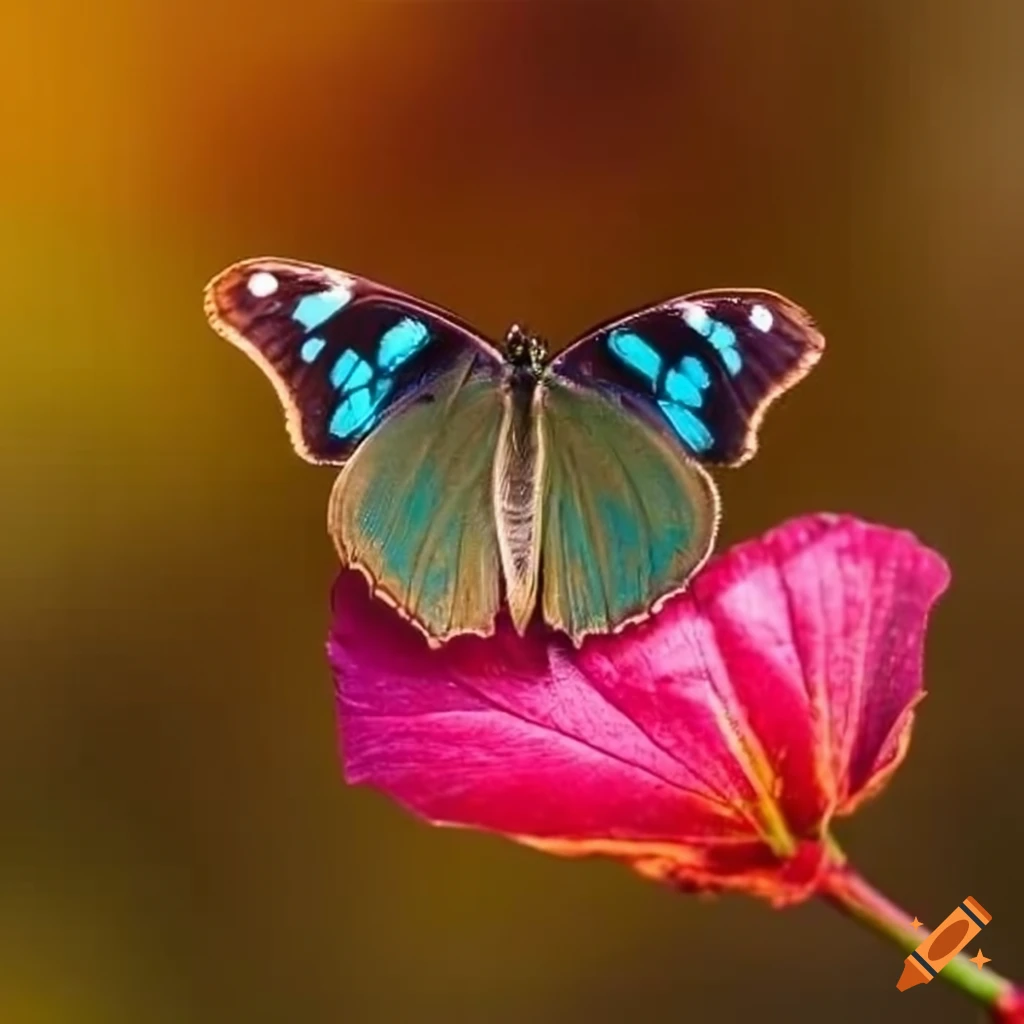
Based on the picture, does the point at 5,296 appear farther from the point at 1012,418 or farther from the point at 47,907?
the point at 1012,418

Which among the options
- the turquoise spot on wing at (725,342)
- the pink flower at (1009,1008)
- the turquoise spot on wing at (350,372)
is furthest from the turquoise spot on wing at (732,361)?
the pink flower at (1009,1008)

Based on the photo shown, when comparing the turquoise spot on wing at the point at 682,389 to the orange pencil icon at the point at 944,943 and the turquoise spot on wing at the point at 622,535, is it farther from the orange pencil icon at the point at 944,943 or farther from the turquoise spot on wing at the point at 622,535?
the orange pencil icon at the point at 944,943

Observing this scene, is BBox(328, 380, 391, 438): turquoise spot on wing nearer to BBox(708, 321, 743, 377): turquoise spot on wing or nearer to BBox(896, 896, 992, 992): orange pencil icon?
BBox(708, 321, 743, 377): turquoise spot on wing

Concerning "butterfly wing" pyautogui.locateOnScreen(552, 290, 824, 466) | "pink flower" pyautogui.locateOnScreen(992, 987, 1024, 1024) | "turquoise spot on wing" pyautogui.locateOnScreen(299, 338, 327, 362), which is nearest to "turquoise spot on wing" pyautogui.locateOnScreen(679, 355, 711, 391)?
"butterfly wing" pyautogui.locateOnScreen(552, 290, 824, 466)

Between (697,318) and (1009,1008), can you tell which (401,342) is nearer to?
(697,318)

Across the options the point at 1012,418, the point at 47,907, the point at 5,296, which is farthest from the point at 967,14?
the point at 47,907
